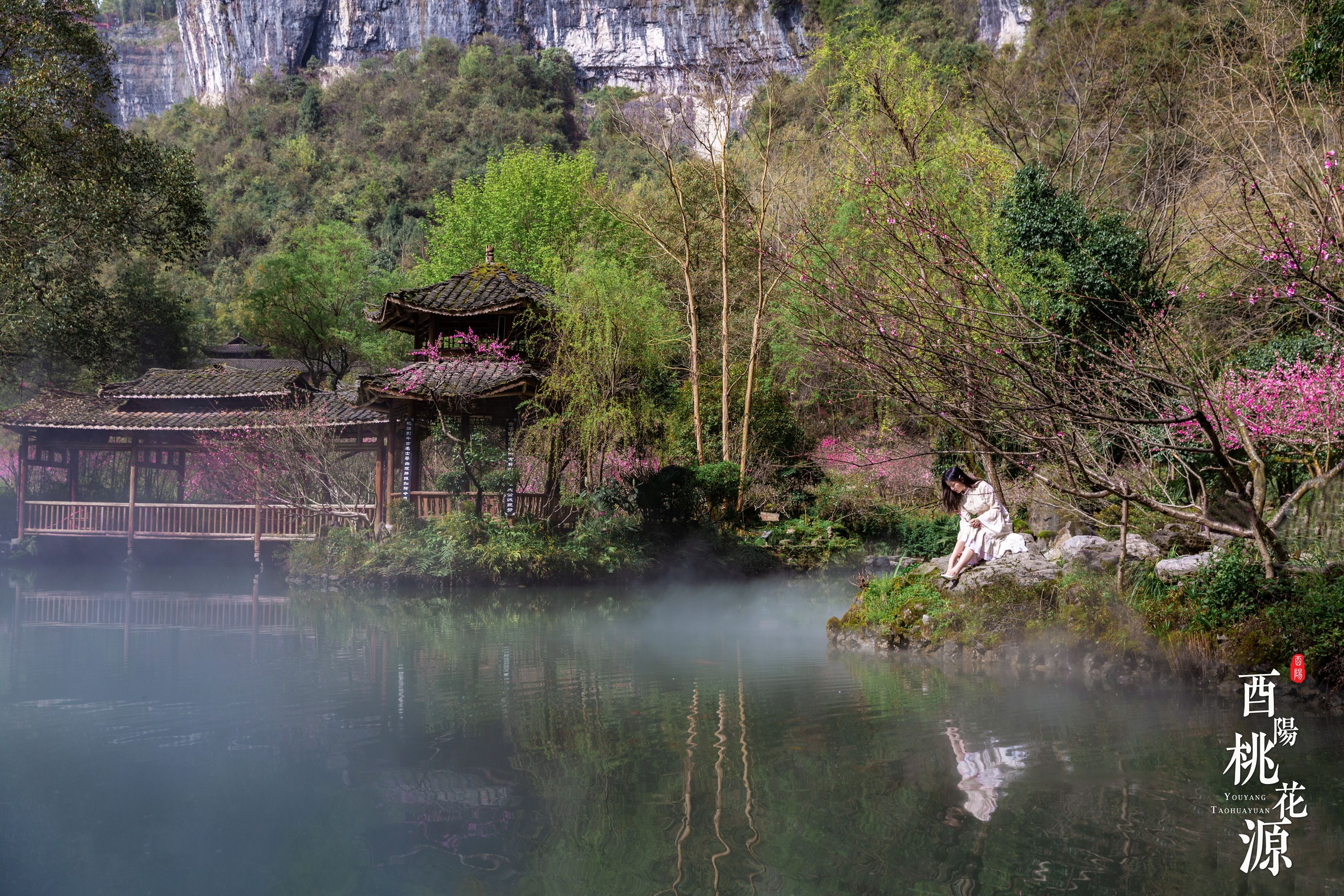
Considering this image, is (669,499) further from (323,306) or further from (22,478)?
(323,306)

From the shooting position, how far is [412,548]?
44.3 feet

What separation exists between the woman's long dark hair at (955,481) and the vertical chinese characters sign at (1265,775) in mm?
2548

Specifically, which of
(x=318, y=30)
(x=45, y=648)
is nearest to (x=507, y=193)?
(x=45, y=648)

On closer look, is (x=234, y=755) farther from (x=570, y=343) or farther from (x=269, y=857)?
(x=570, y=343)

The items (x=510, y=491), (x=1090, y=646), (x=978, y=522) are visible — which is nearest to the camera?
(x=1090, y=646)

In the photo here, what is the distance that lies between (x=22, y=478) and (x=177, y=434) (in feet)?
9.04

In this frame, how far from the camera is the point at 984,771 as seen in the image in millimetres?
4215

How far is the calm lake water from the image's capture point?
126 inches

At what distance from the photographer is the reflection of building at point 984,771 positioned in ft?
12.3

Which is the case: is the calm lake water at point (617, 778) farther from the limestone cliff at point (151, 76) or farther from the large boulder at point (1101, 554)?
the limestone cliff at point (151, 76)

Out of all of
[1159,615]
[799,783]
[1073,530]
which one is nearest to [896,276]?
[799,783]

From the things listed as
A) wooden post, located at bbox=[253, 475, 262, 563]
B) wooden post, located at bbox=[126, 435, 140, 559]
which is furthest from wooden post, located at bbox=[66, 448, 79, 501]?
wooden post, located at bbox=[253, 475, 262, 563]

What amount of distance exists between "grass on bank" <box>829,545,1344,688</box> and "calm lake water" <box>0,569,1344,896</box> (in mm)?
562

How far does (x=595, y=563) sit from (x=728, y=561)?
2.08m
